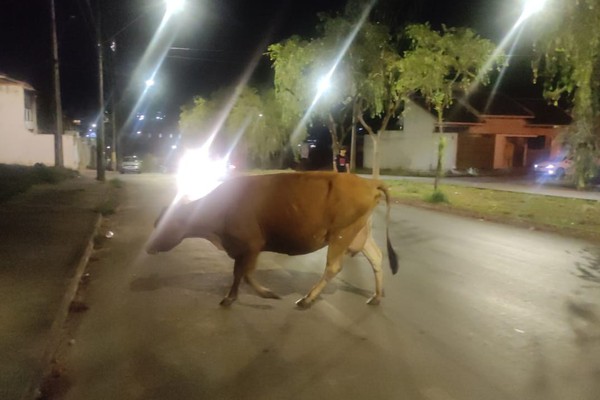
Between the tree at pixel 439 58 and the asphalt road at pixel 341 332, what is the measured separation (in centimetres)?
1322

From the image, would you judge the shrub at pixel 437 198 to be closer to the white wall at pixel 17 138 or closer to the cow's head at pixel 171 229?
the cow's head at pixel 171 229

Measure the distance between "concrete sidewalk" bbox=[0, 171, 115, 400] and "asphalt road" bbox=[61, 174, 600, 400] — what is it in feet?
0.94

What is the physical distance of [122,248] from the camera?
12750mm

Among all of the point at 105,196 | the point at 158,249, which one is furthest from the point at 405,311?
the point at 105,196

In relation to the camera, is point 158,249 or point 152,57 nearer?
point 158,249

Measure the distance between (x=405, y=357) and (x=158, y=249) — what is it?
3.61m

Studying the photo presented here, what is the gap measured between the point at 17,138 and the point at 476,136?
29053 millimetres

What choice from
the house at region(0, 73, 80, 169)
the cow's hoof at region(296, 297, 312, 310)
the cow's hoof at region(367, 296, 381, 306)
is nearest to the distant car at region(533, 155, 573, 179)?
the house at region(0, 73, 80, 169)

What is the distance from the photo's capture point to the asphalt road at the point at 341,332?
5.68m

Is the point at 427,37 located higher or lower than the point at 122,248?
higher

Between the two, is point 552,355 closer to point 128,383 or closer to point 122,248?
point 128,383

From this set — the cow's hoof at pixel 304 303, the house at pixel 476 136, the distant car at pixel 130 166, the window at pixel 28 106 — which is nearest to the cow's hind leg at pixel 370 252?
the cow's hoof at pixel 304 303

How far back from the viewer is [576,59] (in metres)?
14.9

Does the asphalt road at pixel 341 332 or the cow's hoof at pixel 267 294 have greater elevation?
the cow's hoof at pixel 267 294
